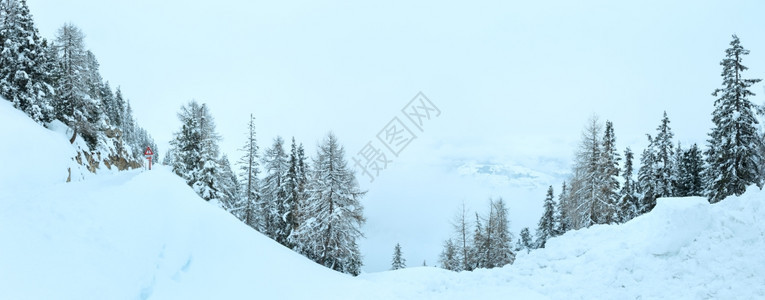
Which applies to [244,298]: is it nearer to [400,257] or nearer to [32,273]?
[32,273]

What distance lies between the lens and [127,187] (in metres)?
12.2

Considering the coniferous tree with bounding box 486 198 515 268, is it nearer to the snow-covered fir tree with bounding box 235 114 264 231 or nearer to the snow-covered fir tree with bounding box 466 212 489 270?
the snow-covered fir tree with bounding box 466 212 489 270

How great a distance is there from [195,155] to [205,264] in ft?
58.6

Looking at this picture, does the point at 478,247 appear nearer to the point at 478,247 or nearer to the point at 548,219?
the point at 478,247

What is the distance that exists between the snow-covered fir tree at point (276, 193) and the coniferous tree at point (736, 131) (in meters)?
29.1

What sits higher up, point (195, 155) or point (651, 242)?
point (195, 155)

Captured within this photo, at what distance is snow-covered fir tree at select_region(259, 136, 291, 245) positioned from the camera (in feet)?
90.5

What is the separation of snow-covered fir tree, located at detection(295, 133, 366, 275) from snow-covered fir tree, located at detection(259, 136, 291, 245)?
4967 mm

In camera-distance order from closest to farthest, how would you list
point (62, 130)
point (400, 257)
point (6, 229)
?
point (6, 229) → point (62, 130) → point (400, 257)

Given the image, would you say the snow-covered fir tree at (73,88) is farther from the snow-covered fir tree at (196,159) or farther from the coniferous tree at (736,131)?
the coniferous tree at (736,131)

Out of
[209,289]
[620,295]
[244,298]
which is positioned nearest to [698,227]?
[620,295]

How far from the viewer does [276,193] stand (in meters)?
28.3

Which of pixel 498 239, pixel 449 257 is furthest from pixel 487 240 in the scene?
pixel 449 257

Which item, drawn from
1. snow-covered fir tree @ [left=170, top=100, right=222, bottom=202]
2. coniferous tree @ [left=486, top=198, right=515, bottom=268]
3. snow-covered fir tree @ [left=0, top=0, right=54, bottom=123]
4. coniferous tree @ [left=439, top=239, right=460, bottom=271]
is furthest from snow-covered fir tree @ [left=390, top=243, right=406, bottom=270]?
snow-covered fir tree @ [left=0, top=0, right=54, bottom=123]
